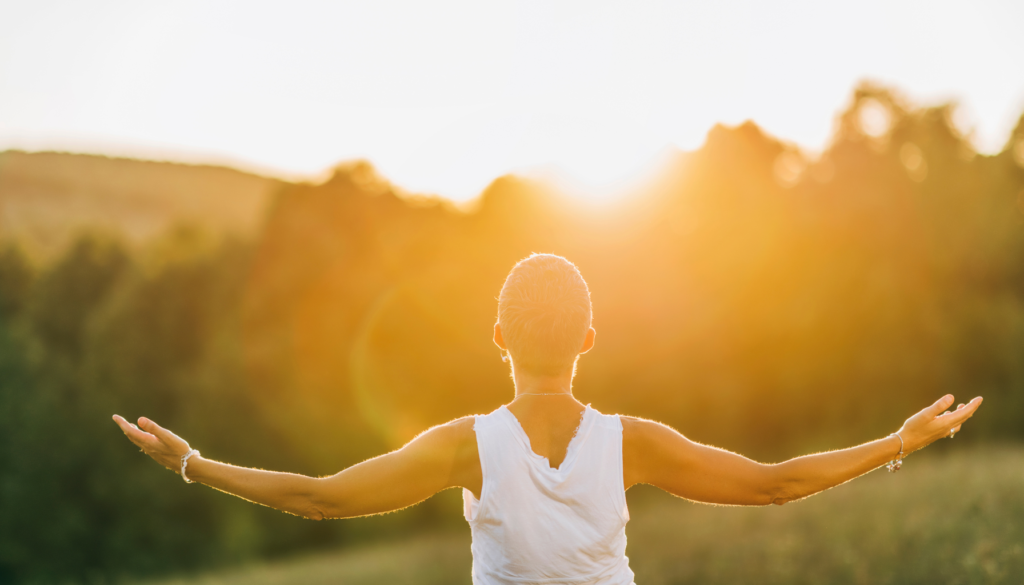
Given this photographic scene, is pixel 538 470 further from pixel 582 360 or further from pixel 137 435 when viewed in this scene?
pixel 582 360

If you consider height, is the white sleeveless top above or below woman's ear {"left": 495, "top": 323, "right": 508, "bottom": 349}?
below

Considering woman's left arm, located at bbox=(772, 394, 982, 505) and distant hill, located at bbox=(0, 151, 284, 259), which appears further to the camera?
distant hill, located at bbox=(0, 151, 284, 259)

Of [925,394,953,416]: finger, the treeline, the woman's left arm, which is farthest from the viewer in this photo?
the treeline

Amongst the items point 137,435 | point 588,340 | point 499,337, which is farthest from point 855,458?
point 137,435

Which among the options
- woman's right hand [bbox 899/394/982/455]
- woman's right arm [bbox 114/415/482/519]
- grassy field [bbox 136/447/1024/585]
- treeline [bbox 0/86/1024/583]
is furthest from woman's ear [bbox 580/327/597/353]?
treeline [bbox 0/86/1024/583]

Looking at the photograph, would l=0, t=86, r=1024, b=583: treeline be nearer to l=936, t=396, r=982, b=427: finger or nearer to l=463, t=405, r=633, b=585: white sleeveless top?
l=936, t=396, r=982, b=427: finger

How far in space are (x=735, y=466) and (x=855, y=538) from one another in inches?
340

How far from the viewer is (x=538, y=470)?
2.27 m

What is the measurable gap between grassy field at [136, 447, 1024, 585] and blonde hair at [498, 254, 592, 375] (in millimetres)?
5570

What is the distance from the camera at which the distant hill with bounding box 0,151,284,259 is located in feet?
169

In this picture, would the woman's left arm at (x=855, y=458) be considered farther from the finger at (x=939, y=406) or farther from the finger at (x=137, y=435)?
the finger at (x=137, y=435)

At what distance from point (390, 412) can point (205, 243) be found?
13822 mm

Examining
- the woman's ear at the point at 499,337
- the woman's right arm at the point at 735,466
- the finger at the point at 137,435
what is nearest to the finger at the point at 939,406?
the woman's right arm at the point at 735,466

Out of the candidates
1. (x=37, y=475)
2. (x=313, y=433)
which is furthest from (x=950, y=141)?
(x=37, y=475)
